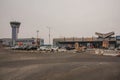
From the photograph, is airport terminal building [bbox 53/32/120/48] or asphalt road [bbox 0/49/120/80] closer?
asphalt road [bbox 0/49/120/80]

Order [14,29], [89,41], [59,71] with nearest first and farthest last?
[59,71], [89,41], [14,29]

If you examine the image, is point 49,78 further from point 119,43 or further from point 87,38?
point 87,38

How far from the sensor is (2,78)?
Answer: 13.9 m

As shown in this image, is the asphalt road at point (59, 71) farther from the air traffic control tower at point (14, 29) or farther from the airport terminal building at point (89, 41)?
the air traffic control tower at point (14, 29)

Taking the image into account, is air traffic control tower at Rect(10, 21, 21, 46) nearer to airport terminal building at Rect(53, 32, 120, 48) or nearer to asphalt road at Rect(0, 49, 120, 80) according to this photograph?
airport terminal building at Rect(53, 32, 120, 48)

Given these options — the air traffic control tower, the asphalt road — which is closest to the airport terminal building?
the air traffic control tower

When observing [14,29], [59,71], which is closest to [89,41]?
[14,29]

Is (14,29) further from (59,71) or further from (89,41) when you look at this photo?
(59,71)

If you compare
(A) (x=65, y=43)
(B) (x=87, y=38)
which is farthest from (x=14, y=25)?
(B) (x=87, y=38)

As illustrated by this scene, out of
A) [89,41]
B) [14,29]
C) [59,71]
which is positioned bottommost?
[59,71]

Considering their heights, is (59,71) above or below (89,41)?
below

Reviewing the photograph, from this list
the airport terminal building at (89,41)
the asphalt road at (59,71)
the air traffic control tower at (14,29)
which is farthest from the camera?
the air traffic control tower at (14,29)

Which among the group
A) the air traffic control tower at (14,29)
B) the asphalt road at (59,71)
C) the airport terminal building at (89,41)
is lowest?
the asphalt road at (59,71)

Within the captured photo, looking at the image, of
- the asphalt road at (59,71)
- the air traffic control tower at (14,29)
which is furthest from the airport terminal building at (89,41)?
the asphalt road at (59,71)
